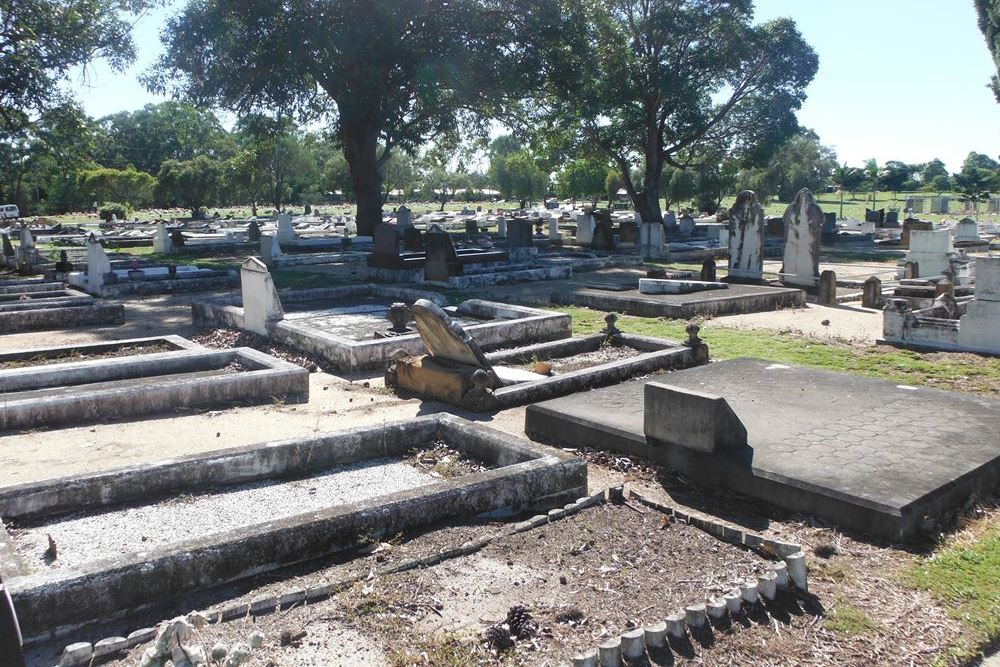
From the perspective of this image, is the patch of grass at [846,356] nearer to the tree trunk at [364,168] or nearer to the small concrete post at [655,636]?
the small concrete post at [655,636]

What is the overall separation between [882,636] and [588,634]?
4.43 ft

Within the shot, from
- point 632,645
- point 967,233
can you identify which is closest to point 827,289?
point 632,645

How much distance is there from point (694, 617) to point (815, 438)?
9.76 ft

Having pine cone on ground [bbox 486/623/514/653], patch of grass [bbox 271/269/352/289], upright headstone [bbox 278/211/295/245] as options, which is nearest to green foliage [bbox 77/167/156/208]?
upright headstone [bbox 278/211/295/245]

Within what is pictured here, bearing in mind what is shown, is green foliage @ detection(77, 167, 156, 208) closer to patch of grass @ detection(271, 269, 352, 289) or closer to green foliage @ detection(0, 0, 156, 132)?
green foliage @ detection(0, 0, 156, 132)

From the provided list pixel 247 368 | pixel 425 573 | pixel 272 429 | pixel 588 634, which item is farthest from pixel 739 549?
pixel 247 368

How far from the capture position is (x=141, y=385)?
8281 millimetres

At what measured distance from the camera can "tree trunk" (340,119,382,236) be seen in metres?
27.5

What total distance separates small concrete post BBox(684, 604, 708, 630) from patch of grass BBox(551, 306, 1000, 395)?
6084 millimetres

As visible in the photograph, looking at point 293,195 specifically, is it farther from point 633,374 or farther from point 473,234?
point 633,374

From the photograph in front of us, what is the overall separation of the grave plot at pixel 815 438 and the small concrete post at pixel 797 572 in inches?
40.2

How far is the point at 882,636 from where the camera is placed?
371cm

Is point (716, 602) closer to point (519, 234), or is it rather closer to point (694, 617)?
point (694, 617)

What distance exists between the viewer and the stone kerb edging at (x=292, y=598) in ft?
11.1
